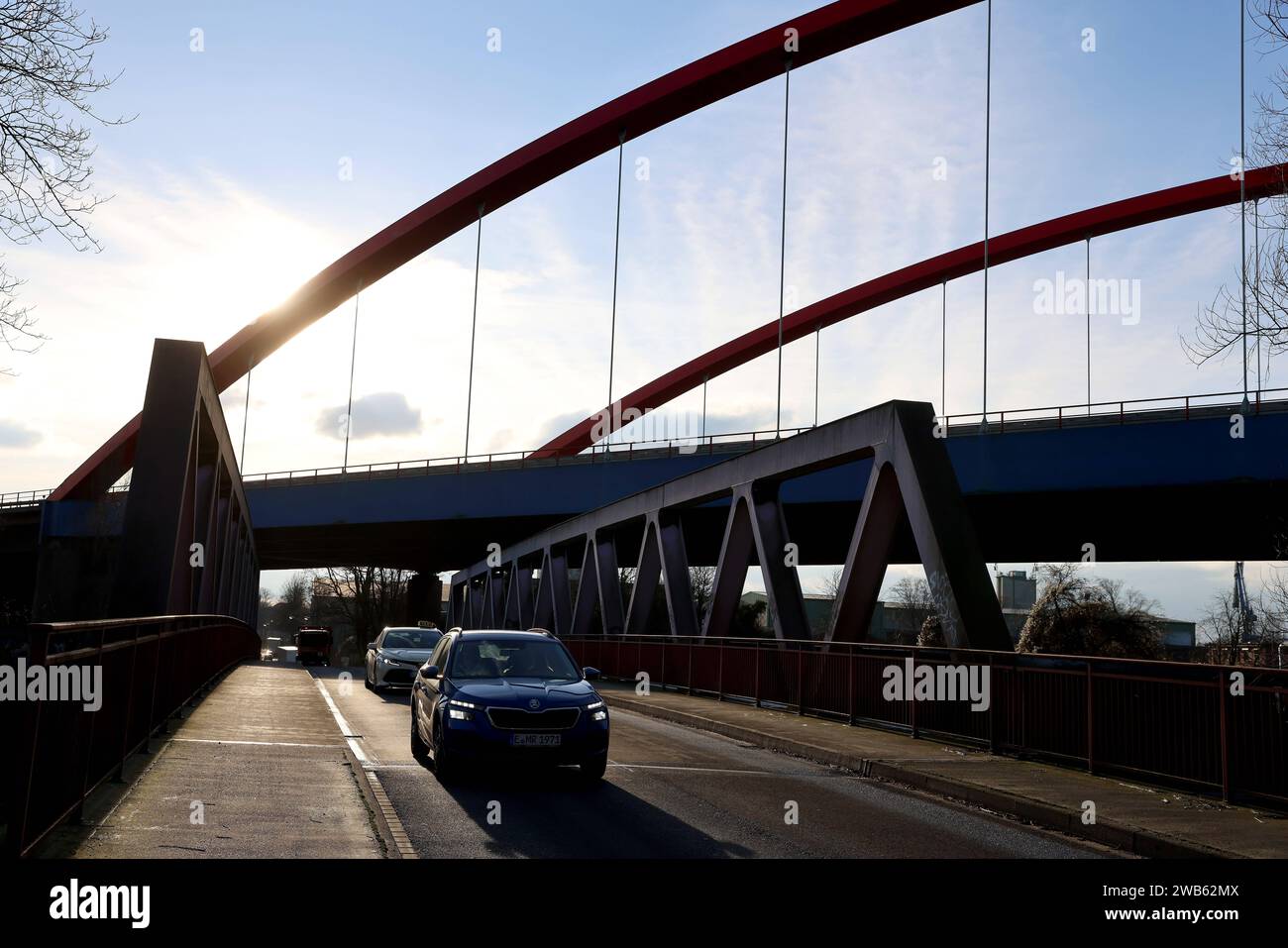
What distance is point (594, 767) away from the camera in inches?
456

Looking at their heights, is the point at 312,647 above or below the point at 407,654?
below

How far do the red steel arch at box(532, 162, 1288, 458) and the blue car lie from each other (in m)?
44.5

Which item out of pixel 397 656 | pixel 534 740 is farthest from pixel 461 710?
pixel 397 656

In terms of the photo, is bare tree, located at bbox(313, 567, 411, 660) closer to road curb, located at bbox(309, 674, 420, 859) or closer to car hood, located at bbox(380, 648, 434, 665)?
car hood, located at bbox(380, 648, 434, 665)

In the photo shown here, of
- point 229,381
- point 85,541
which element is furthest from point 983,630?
point 85,541

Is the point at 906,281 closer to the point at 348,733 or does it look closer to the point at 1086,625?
the point at 1086,625

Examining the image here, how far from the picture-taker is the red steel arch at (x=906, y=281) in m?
56.7

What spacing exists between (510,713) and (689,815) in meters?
2.19

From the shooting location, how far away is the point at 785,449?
2386 cm

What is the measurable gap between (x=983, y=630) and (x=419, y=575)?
226ft

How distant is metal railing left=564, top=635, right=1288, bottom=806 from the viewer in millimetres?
10500

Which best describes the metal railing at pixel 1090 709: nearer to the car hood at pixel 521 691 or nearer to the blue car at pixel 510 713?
the blue car at pixel 510 713

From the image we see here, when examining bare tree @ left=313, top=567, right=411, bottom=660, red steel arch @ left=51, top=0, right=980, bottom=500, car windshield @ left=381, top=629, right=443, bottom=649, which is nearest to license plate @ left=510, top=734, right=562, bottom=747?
car windshield @ left=381, top=629, right=443, bottom=649
